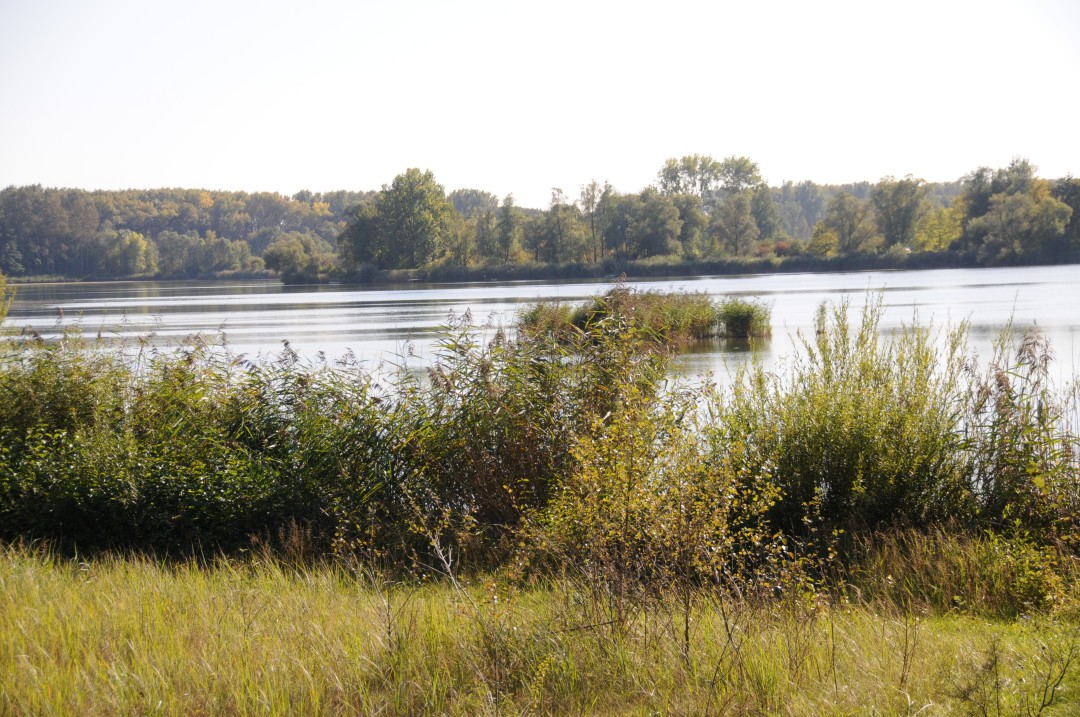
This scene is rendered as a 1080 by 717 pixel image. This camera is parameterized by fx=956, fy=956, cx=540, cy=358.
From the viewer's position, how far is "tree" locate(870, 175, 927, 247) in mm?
90500

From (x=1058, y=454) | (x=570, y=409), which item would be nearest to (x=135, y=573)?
(x=570, y=409)

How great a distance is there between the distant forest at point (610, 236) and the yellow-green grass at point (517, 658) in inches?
2671

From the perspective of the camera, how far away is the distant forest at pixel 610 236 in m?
86.7

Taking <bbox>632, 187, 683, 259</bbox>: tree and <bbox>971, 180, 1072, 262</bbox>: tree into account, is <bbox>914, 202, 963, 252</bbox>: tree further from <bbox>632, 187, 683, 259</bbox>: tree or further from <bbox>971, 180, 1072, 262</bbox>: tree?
<bbox>632, 187, 683, 259</bbox>: tree

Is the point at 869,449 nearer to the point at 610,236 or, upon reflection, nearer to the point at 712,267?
the point at 712,267

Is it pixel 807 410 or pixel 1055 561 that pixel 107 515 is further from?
pixel 1055 561

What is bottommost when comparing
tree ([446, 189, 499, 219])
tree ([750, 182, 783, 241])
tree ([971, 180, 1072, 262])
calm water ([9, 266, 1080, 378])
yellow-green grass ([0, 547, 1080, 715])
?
calm water ([9, 266, 1080, 378])

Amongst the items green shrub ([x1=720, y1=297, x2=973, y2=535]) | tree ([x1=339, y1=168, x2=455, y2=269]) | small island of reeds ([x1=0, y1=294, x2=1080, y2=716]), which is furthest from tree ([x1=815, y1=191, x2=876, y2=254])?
green shrub ([x1=720, y1=297, x2=973, y2=535])

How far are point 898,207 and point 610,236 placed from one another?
28.3 metres

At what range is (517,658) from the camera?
534 cm

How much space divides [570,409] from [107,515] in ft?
15.2

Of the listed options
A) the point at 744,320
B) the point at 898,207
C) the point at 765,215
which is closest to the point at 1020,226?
the point at 898,207

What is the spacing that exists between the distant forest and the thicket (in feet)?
207

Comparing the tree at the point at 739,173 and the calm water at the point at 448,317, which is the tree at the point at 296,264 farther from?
the tree at the point at 739,173
